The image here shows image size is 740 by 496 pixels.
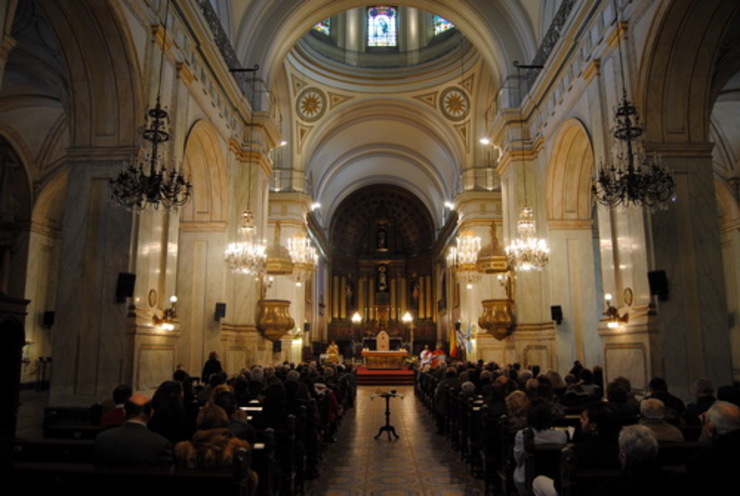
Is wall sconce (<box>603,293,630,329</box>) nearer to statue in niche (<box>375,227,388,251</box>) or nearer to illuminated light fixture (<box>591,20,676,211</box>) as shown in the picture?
illuminated light fixture (<box>591,20,676,211</box>)

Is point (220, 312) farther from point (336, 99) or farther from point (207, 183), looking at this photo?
point (336, 99)

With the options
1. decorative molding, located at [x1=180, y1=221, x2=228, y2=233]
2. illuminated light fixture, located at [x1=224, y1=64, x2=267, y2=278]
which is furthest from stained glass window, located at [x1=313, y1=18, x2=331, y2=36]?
illuminated light fixture, located at [x1=224, y1=64, x2=267, y2=278]

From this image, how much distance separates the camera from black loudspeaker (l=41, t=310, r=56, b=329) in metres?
15.1

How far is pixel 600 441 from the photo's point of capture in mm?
3443

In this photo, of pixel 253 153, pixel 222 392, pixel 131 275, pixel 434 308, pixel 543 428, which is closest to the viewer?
pixel 543 428

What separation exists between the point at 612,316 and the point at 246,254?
677 cm

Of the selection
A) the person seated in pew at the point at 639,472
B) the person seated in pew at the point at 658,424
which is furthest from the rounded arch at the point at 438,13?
the person seated in pew at the point at 639,472

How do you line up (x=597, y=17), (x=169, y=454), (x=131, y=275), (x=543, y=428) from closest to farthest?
(x=169, y=454) < (x=543, y=428) < (x=131, y=275) < (x=597, y=17)

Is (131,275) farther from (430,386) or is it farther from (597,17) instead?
(597,17)

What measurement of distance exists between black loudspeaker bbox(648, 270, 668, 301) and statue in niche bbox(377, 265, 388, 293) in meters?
26.5

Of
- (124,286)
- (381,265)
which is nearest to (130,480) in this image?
(124,286)

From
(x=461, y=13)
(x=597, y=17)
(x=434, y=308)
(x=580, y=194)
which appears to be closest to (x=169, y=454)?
(x=597, y=17)

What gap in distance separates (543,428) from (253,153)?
1099cm

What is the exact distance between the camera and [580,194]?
40.2ft
